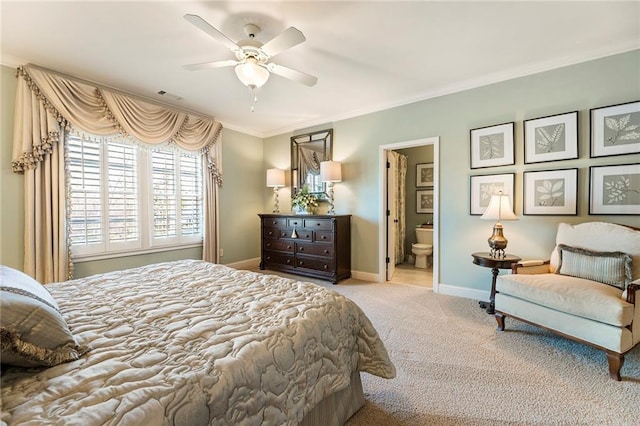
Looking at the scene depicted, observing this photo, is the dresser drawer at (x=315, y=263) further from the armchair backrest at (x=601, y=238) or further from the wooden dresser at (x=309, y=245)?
the armchair backrest at (x=601, y=238)

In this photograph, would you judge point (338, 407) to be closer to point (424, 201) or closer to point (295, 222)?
point (295, 222)

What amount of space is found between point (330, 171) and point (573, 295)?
10.1ft

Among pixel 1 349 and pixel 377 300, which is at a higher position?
pixel 1 349

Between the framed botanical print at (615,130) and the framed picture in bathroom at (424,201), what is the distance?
3.02 metres

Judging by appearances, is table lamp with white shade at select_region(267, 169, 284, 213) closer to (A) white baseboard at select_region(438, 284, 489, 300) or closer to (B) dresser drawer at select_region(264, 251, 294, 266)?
(B) dresser drawer at select_region(264, 251, 294, 266)

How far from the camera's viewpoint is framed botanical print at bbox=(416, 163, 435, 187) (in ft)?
18.4

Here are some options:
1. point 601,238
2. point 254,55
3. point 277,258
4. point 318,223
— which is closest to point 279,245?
point 277,258

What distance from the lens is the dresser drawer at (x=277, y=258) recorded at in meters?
4.49

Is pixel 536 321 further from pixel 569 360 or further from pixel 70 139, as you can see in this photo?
pixel 70 139

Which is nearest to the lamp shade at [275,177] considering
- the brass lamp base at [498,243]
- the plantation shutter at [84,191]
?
the plantation shutter at [84,191]

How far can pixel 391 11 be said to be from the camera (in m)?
2.09

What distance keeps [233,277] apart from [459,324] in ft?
7.22

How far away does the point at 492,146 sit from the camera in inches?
126

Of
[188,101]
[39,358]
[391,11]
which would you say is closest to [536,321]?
[391,11]
